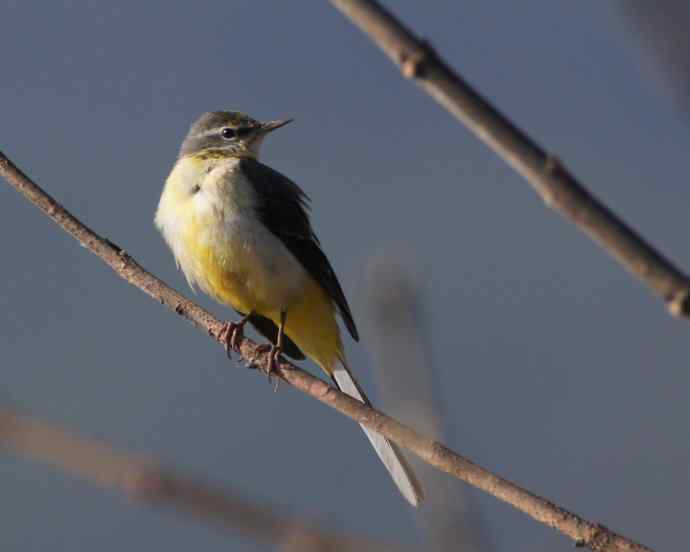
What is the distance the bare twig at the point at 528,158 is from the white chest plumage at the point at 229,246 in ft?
13.2

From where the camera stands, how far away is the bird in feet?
15.9

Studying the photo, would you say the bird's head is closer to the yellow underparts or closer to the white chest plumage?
the white chest plumage

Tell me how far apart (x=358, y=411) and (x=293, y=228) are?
3.02m

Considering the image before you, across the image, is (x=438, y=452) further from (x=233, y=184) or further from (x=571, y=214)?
(x=233, y=184)

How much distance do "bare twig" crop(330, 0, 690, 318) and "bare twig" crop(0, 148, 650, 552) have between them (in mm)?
816

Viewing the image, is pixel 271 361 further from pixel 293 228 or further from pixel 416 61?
pixel 416 61

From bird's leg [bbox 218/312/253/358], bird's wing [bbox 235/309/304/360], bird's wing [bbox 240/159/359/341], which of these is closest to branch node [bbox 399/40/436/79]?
bird's leg [bbox 218/312/253/358]

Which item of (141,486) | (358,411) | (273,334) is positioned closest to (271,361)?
(273,334)

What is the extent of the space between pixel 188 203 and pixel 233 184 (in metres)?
0.24

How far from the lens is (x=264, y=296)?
4918mm

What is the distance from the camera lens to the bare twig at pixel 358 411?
1.70m

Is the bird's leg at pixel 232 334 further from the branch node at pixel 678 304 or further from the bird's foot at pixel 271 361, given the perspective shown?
the branch node at pixel 678 304

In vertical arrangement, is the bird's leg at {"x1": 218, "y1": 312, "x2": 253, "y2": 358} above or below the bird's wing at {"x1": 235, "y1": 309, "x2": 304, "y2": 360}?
below

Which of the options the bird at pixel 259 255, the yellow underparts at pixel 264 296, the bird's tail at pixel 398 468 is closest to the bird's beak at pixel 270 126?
the bird at pixel 259 255
